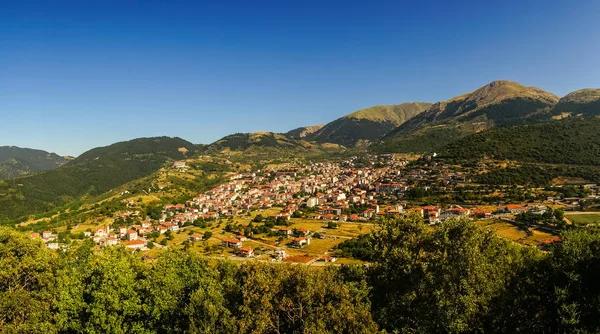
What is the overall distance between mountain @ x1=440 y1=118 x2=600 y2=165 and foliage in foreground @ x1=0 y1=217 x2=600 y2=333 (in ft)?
331

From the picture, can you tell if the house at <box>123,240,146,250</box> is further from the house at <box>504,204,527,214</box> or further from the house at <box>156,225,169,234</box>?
the house at <box>504,204,527,214</box>

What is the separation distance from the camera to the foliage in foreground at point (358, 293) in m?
14.0

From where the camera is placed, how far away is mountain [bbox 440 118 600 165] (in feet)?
327

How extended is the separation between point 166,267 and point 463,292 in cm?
1921

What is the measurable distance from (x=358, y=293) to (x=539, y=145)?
121609 mm

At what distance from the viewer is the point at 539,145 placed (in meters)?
Result: 111

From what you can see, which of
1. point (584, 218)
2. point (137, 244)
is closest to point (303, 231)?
point (137, 244)

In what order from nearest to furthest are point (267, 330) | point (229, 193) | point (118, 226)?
point (267, 330)
point (118, 226)
point (229, 193)

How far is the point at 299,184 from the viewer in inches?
5531

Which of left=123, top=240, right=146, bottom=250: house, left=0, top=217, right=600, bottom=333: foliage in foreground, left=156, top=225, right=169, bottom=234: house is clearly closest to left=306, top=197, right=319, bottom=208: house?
left=156, top=225, right=169, bottom=234: house

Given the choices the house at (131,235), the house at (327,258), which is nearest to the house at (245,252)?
the house at (327,258)

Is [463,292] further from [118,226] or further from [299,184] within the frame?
[299,184]

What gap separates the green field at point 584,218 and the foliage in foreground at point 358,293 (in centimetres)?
4453

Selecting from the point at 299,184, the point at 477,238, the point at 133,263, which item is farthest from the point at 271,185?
the point at 477,238
